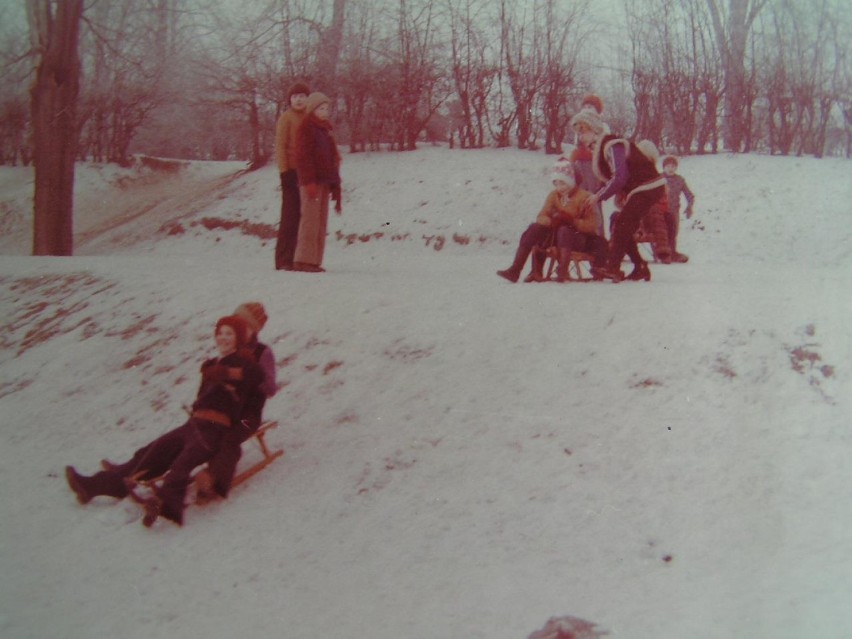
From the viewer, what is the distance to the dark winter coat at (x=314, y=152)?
8.07 metres

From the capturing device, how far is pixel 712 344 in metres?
5.05

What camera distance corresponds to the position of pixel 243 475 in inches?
186

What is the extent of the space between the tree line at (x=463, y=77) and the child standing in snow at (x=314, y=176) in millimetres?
8458

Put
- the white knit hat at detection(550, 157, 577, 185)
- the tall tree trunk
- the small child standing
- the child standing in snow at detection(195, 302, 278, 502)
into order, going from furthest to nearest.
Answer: the tall tree trunk, the small child standing, the white knit hat at detection(550, 157, 577, 185), the child standing in snow at detection(195, 302, 278, 502)

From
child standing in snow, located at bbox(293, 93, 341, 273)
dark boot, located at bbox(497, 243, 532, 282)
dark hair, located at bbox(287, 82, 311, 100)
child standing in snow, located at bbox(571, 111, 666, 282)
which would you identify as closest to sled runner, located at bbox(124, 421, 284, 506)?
dark boot, located at bbox(497, 243, 532, 282)

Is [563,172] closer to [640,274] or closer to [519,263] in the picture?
[519,263]

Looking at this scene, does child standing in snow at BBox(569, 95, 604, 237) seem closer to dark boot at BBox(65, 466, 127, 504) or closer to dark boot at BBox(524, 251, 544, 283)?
dark boot at BBox(524, 251, 544, 283)

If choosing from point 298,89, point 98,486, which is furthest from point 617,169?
point 98,486

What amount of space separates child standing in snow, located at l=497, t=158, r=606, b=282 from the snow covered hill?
55cm

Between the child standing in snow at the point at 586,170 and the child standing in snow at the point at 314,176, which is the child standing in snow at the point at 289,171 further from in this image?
the child standing in snow at the point at 586,170

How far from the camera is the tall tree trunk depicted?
11.9 meters

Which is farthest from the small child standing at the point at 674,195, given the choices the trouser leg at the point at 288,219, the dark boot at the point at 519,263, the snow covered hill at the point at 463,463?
the trouser leg at the point at 288,219

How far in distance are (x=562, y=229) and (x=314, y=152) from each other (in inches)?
104

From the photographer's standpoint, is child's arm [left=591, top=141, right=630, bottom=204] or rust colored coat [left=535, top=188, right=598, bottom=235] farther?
rust colored coat [left=535, top=188, right=598, bottom=235]
